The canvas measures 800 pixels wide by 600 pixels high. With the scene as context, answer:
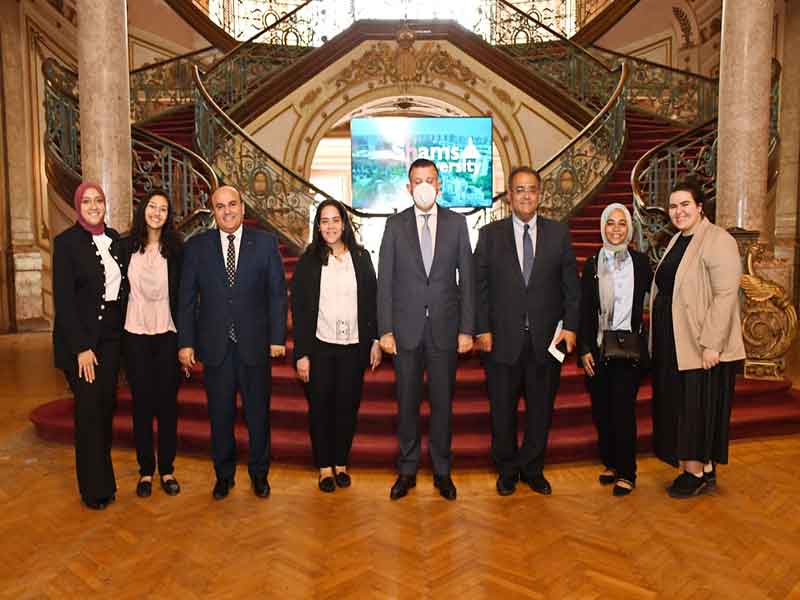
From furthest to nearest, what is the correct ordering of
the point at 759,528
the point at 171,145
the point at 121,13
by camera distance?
1. the point at 171,145
2. the point at 121,13
3. the point at 759,528

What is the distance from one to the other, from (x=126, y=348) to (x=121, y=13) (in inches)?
130

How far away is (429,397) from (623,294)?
3.80 ft

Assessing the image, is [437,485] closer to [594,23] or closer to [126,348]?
[126,348]

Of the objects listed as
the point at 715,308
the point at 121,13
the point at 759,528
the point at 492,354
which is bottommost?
the point at 759,528

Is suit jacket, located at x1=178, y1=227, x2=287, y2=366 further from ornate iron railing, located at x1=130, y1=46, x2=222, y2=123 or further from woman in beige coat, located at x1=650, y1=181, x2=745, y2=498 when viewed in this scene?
ornate iron railing, located at x1=130, y1=46, x2=222, y2=123

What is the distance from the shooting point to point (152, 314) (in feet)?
11.8

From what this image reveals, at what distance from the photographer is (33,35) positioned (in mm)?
10008

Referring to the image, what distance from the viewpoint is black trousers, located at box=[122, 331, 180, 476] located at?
3.59 meters

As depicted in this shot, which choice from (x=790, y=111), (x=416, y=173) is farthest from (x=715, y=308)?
(x=790, y=111)

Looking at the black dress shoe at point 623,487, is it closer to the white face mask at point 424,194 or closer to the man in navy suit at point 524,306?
the man in navy suit at point 524,306

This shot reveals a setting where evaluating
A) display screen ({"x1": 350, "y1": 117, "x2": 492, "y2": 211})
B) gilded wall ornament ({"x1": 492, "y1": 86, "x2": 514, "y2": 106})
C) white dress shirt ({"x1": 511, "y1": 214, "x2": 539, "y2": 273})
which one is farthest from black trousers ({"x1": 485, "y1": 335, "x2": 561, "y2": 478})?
gilded wall ornament ({"x1": 492, "y1": 86, "x2": 514, "y2": 106})

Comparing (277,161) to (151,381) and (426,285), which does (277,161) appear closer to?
(151,381)

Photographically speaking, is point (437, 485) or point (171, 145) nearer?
point (437, 485)

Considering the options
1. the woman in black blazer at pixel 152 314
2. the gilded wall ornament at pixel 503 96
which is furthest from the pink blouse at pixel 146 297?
the gilded wall ornament at pixel 503 96
